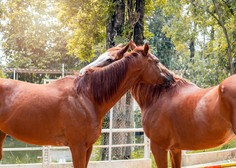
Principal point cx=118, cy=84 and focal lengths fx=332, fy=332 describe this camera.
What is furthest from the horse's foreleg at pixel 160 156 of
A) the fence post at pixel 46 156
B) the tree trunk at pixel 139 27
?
the tree trunk at pixel 139 27

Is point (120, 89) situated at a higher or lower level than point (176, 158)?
higher

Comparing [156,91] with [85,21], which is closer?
[156,91]

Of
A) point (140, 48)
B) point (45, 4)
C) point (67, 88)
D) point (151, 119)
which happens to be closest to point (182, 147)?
point (151, 119)

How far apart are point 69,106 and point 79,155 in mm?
472

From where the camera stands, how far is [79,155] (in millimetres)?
3059

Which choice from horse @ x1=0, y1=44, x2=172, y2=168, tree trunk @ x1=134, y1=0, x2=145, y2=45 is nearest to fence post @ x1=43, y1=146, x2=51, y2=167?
horse @ x1=0, y1=44, x2=172, y2=168

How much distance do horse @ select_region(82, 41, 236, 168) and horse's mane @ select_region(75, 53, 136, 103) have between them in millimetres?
612

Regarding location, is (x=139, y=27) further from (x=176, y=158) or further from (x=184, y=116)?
(x=184, y=116)

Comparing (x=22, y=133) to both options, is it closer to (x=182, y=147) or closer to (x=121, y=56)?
(x=121, y=56)

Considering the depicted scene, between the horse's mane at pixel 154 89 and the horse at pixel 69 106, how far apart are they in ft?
1.37

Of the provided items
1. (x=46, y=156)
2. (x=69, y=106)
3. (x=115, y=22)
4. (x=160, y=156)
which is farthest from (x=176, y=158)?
(x=115, y=22)

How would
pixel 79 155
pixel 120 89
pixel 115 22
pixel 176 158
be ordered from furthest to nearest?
pixel 115 22
pixel 176 158
pixel 120 89
pixel 79 155

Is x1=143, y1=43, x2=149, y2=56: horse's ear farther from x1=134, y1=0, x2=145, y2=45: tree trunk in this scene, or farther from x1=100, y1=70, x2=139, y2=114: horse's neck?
x1=134, y1=0, x2=145, y2=45: tree trunk

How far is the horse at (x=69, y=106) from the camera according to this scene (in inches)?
123
